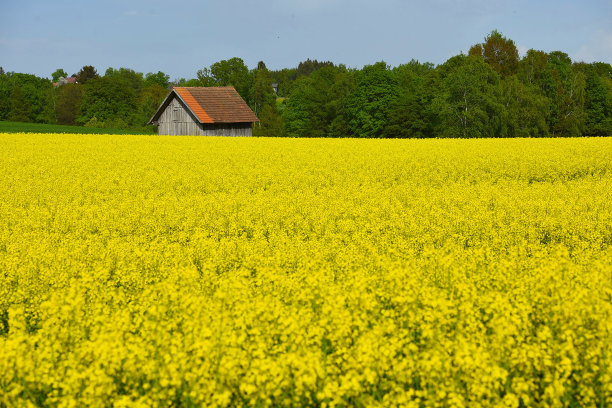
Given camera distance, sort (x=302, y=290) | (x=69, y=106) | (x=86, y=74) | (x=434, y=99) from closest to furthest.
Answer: (x=302, y=290) < (x=434, y=99) < (x=69, y=106) < (x=86, y=74)

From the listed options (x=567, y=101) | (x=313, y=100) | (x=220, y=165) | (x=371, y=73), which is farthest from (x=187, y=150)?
(x=567, y=101)

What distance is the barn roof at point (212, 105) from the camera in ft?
189

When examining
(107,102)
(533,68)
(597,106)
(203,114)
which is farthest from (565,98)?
(107,102)

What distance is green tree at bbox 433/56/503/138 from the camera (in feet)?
209

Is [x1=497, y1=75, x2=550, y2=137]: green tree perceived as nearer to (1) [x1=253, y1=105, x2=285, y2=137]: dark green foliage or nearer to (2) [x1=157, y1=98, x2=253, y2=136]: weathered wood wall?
(2) [x1=157, y1=98, x2=253, y2=136]: weathered wood wall

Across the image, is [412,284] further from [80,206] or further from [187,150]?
[187,150]

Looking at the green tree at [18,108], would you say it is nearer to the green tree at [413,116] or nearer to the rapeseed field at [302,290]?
the green tree at [413,116]

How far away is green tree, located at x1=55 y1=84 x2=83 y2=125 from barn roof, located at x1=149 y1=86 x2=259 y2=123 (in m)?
69.3

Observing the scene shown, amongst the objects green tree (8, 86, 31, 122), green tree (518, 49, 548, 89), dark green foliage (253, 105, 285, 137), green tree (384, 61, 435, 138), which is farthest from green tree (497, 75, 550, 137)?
green tree (8, 86, 31, 122)

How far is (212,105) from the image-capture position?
5950 centimetres

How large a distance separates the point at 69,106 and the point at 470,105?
92336 mm

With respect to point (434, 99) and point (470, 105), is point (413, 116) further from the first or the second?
point (470, 105)

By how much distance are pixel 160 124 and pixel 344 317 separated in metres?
58.5

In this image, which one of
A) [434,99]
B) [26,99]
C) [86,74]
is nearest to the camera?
[434,99]
